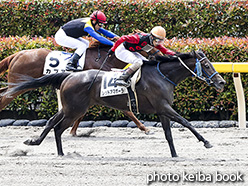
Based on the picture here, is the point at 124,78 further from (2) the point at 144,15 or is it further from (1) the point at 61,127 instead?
(2) the point at 144,15

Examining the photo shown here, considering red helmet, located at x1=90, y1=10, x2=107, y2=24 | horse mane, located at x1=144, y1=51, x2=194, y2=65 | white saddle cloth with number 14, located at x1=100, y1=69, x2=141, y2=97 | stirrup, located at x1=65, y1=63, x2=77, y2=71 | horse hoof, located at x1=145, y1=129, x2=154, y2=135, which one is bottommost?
horse hoof, located at x1=145, y1=129, x2=154, y2=135

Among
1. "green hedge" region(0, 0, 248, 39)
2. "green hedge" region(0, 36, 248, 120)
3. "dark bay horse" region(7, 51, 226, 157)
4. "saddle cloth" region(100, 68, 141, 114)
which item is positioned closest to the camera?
"dark bay horse" region(7, 51, 226, 157)

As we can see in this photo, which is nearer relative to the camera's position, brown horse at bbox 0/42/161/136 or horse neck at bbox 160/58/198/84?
horse neck at bbox 160/58/198/84

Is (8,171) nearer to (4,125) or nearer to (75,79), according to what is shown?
(75,79)

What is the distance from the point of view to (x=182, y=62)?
248 inches

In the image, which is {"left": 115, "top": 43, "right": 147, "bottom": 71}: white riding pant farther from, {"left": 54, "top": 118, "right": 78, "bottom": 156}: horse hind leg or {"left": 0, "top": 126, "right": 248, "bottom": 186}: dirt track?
{"left": 0, "top": 126, "right": 248, "bottom": 186}: dirt track

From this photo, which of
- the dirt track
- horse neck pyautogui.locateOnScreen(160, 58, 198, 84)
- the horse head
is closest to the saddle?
horse neck pyautogui.locateOnScreen(160, 58, 198, 84)

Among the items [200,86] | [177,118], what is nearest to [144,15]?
[200,86]

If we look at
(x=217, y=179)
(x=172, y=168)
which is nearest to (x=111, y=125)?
(x=172, y=168)

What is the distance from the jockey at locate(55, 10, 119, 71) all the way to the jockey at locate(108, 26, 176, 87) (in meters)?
1.09

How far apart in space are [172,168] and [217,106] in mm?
3660

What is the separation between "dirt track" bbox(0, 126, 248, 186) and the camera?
4895mm

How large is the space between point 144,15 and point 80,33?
8.91ft

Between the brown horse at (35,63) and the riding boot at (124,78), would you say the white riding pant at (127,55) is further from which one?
the brown horse at (35,63)
